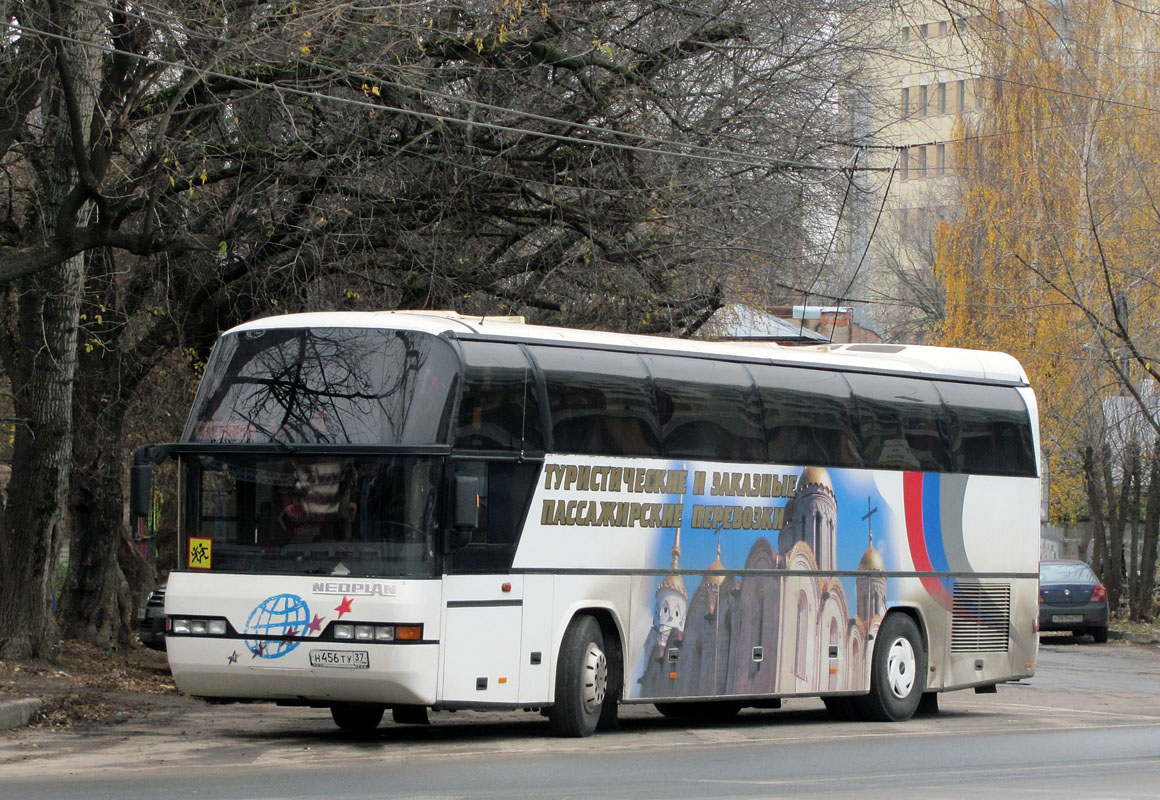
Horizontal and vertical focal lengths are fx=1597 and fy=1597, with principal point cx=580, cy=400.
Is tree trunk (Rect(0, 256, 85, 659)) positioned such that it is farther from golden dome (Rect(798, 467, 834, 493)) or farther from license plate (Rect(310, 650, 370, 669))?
golden dome (Rect(798, 467, 834, 493))

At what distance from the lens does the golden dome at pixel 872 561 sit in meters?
15.4

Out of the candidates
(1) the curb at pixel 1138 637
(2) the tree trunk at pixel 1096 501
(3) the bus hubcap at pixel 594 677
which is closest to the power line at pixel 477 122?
(3) the bus hubcap at pixel 594 677

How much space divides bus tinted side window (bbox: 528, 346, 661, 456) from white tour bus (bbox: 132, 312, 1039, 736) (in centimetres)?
2

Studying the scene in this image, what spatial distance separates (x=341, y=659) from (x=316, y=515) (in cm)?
108

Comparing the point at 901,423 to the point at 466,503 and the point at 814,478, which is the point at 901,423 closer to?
the point at 814,478

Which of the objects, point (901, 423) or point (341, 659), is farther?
point (901, 423)

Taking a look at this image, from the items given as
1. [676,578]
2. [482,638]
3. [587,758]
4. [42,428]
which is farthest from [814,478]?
[42,428]

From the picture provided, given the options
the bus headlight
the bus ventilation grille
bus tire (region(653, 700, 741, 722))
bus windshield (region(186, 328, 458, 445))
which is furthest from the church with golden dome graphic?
the bus headlight

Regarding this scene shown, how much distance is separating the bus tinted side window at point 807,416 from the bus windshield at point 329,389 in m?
3.81

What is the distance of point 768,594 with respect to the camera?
1445 cm

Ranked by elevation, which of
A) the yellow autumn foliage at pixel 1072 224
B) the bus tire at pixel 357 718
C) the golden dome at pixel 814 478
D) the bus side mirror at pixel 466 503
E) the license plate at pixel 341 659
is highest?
the yellow autumn foliage at pixel 1072 224

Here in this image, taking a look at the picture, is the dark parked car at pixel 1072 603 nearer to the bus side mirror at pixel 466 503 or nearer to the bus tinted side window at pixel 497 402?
the bus tinted side window at pixel 497 402

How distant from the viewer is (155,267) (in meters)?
17.8

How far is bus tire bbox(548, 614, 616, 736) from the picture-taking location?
12.5 m
